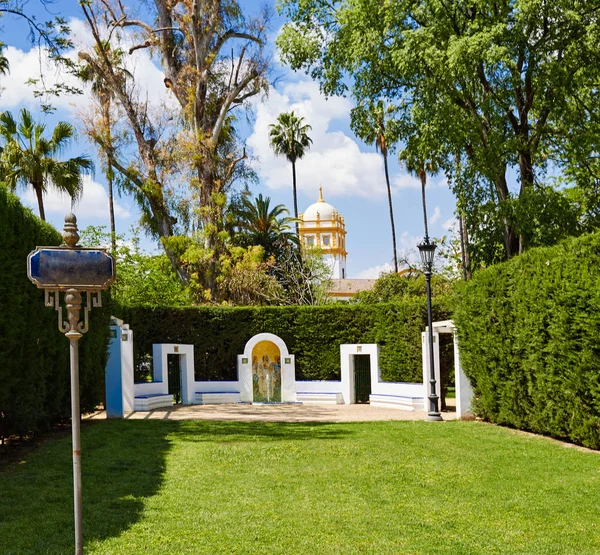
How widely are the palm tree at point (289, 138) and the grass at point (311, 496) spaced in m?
44.8

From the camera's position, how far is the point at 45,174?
89.7 ft

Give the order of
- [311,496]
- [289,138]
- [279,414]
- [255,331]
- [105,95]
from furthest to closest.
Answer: [289,138]
[105,95]
[255,331]
[279,414]
[311,496]

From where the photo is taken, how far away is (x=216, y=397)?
2397 cm

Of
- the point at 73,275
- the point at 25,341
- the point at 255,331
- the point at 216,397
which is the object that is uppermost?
the point at 73,275

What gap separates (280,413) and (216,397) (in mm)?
4645

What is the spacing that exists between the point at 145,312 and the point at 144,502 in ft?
57.5

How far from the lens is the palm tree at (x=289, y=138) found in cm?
5594

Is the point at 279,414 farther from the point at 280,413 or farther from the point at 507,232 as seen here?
the point at 507,232

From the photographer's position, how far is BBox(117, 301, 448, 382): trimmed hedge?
81.4 ft

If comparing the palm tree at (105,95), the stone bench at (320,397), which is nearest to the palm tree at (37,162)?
the palm tree at (105,95)

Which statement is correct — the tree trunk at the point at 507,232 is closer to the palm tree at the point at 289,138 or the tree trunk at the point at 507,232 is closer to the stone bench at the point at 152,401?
the stone bench at the point at 152,401

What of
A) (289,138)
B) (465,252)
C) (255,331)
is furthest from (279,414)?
(289,138)

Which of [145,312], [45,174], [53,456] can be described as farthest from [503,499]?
[45,174]

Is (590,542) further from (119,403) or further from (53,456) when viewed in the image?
(119,403)
